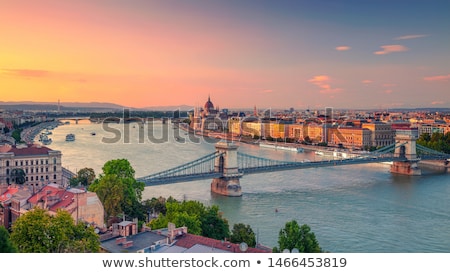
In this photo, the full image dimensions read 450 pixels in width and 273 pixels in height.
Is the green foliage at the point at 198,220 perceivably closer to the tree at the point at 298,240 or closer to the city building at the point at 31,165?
the tree at the point at 298,240

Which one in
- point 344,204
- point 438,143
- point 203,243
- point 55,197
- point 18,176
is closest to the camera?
point 203,243

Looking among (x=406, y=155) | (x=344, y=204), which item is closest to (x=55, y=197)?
(x=344, y=204)

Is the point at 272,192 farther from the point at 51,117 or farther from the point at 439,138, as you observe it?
the point at 51,117

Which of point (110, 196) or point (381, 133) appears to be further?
point (381, 133)

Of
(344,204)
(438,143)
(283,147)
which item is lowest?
(344,204)

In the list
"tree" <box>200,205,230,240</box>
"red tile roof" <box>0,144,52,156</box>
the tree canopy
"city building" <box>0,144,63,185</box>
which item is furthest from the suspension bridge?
"tree" <box>200,205,230,240</box>

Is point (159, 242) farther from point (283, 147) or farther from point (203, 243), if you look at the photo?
point (283, 147)

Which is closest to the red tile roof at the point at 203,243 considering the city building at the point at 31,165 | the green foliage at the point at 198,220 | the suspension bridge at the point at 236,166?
the green foliage at the point at 198,220

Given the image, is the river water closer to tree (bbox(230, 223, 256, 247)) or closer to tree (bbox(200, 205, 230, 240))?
tree (bbox(200, 205, 230, 240))
